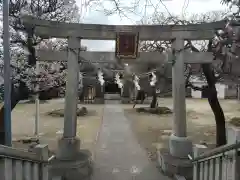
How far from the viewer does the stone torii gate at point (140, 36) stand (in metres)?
6.19

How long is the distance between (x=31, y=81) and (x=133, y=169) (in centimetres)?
427

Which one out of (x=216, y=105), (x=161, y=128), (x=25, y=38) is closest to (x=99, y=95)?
(x=161, y=128)

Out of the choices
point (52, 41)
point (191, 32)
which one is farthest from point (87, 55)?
point (52, 41)

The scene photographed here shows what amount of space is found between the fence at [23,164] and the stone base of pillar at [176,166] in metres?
2.95

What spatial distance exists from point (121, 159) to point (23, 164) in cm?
464

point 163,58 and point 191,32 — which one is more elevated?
point 191,32

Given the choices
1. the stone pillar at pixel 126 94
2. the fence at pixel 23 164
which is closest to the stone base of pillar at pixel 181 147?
the fence at pixel 23 164

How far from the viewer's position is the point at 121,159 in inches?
309

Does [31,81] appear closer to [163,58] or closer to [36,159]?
[163,58]

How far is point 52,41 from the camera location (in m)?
11.8

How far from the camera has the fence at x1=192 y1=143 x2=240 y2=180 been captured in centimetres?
316

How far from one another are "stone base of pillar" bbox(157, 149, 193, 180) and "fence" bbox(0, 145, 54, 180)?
2951mm

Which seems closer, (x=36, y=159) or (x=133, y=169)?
(x=36, y=159)

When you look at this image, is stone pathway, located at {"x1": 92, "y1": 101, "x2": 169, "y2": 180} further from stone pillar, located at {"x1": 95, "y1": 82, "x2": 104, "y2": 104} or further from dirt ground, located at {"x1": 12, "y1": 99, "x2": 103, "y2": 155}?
stone pillar, located at {"x1": 95, "y1": 82, "x2": 104, "y2": 104}
